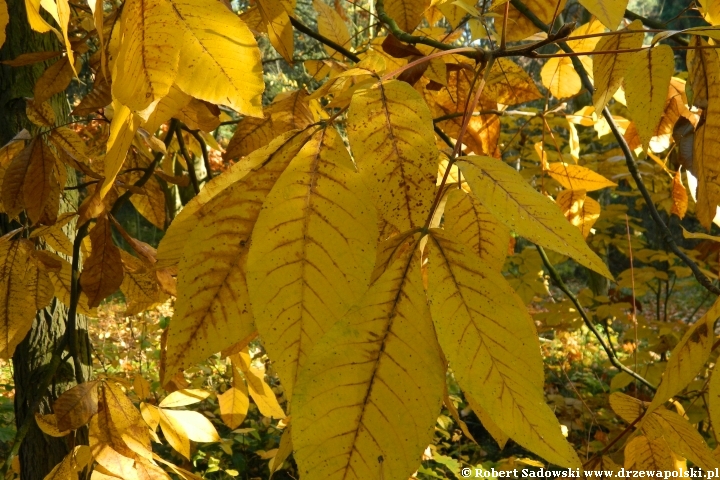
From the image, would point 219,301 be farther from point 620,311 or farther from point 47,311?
point 620,311

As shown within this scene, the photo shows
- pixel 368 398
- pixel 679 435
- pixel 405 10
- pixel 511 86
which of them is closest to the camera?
pixel 368 398

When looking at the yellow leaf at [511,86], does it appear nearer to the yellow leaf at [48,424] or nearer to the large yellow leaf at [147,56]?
the large yellow leaf at [147,56]

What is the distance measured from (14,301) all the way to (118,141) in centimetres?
63

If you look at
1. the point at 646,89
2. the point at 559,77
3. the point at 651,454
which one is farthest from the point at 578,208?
the point at 646,89

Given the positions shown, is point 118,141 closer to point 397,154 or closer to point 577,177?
point 397,154

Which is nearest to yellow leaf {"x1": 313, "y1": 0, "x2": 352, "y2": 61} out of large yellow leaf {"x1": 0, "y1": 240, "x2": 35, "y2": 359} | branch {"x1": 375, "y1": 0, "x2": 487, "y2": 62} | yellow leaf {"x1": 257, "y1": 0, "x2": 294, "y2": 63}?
branch {"x1": 375, "y1": 0, "x2": 487, "y2": 62}

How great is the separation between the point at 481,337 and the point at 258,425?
3993 millimetres

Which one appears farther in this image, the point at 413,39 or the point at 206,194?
the point at 413,39

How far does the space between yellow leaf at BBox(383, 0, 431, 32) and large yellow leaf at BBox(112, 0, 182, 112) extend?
0.49 metres

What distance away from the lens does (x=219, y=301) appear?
1.07 ft

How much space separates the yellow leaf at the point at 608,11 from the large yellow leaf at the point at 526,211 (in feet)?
0.39

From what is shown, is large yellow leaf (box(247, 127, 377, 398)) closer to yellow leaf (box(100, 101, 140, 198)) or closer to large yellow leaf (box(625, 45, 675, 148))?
yellow leaf (box(100, 101, 140, 198))

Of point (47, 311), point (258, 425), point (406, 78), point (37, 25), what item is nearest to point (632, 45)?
point (406, 78)

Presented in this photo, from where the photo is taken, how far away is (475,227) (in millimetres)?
486
